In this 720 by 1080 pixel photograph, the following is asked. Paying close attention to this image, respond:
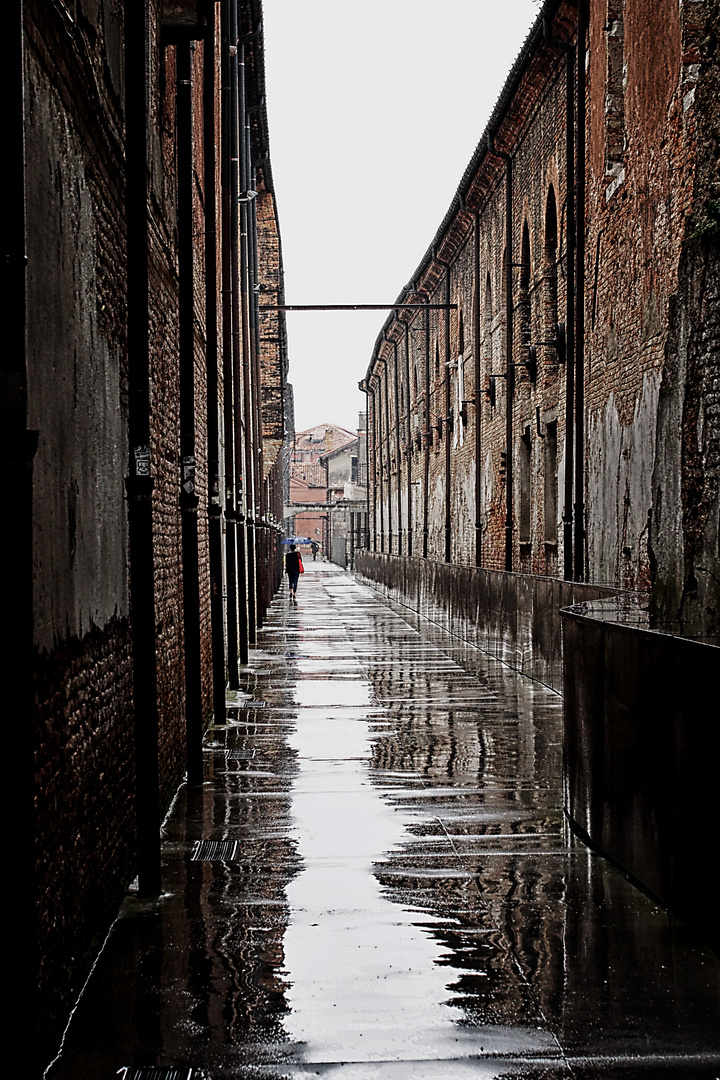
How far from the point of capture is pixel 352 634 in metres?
19.7

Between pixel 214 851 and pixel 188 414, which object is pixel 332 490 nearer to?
pixel 188 414

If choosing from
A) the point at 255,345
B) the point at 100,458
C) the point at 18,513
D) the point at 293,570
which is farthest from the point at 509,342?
the point at 18,513

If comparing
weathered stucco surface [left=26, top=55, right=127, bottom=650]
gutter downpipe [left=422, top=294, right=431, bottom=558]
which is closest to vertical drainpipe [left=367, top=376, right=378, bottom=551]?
gutter downpipe [left=422, top=294, right=431, bottom=558]

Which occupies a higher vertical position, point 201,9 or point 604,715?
point 201,9

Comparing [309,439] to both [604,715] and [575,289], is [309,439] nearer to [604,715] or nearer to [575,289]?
[575,289]

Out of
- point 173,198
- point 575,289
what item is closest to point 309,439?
point 575,289

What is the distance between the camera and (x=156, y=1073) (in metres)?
→ 3.40

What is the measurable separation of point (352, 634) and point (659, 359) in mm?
8242

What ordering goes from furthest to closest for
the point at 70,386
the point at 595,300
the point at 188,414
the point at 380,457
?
the point at 380,457 → the point at 595,300 → the point at 188,414 → the point at 70,386

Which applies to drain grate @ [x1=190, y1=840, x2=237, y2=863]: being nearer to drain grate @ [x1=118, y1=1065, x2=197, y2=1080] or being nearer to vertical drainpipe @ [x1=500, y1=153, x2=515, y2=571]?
drain grate @ [x1=118, y1=1065, x2=197, y2=1080]

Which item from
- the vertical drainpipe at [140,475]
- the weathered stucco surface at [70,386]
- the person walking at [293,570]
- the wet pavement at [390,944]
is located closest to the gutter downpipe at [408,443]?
the person walking at [293,570]

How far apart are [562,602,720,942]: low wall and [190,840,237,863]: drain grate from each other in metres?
1.71

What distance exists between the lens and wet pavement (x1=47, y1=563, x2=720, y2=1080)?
3.53 meters

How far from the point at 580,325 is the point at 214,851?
11.2 metres
